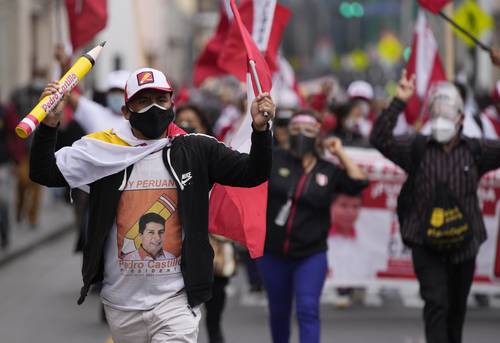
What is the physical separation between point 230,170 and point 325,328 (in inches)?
204

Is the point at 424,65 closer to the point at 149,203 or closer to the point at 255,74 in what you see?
the point at 255,74

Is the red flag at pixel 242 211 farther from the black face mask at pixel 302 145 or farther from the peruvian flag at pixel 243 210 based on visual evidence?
the black face mask at pixel 302 145

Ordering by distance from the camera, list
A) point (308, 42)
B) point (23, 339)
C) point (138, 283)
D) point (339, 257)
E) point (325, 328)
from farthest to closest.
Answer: point (308, 42) < point (339, 257) < point (325, 328) < point (23, 339) < point (138, 283)

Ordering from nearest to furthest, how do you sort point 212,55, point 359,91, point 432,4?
point 432,4 < point 212,55 < point 359,91

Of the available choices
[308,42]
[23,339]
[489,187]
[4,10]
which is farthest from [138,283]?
[308,42]

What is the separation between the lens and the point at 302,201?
8.55m

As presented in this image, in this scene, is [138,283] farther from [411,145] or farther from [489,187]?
[489,187]

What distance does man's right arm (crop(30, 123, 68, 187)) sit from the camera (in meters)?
5.67

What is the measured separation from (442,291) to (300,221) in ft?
3.63

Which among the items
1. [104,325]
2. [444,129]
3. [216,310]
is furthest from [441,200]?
[104,325]

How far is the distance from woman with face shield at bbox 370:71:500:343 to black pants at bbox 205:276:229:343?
5.71 ft

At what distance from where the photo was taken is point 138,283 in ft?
19.1

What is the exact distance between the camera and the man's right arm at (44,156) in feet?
18.6

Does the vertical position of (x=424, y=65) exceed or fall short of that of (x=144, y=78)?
it exceeds it
